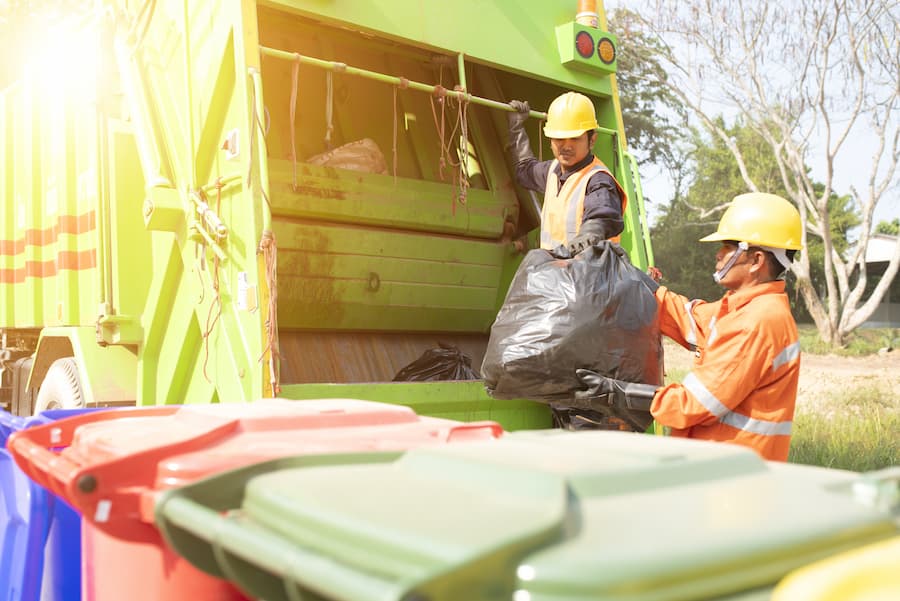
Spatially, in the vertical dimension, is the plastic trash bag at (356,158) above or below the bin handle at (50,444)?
above

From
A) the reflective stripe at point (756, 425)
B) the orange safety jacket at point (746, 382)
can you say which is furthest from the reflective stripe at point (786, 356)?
the reflective stripe at point (756, 425)

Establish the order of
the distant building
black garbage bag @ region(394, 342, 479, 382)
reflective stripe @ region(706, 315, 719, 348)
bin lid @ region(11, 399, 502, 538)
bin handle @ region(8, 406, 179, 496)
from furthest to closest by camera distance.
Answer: the distant building → black garbage bag @ region(394, 342, 479, 382) → reflective stripe @ region(706, 315, 719, 348) → bin handle @ region(8, 406, 179, 496) → bin lid @ region(11, 399, 502, 538)

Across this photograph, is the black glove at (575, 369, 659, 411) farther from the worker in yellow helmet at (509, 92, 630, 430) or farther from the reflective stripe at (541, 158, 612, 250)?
the reflective stripe at (541, 158, 612, 250)

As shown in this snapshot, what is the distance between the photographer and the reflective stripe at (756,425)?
235 centimetres

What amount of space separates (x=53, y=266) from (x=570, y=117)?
304 centimetres

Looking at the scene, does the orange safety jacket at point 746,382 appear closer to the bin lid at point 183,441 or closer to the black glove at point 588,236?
the black glove at point 588,236

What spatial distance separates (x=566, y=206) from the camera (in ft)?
11.4

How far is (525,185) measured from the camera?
4062 millimetres

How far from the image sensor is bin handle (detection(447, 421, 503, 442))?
63.9 inches

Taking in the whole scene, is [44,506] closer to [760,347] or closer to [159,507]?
[159,507]

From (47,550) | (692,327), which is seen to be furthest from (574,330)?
(47,550)

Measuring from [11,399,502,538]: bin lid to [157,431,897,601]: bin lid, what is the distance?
0.20m

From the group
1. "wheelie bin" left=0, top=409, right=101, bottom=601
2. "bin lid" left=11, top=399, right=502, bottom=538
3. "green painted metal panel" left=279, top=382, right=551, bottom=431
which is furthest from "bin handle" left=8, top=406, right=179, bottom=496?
"green painted metal panel" left=279, top=382, right=551, bottom=431

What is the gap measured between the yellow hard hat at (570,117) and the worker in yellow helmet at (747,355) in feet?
3.92
